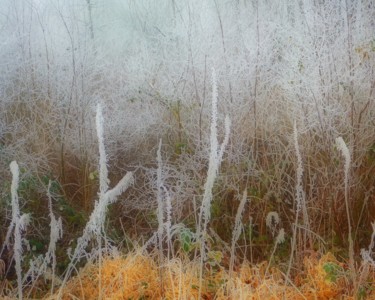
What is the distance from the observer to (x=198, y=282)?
6.92ft

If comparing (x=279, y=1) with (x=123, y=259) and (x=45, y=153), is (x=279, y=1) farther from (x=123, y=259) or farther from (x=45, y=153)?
(x=123, y=259)

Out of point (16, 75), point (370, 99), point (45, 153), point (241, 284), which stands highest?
point (16, 75)

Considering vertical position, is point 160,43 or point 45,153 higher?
point 160,43

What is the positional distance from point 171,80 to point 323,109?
0.88 metres

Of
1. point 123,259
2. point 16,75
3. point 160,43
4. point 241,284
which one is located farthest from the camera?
point 160,43

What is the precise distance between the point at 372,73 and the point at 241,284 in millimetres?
1360

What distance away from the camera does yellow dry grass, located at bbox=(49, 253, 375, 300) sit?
6.55ft

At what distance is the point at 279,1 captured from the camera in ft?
Result: 11.8

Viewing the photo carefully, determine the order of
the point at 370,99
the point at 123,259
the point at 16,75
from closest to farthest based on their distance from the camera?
1. the point at 123,259
2. the point at 370,99
3. the point at 16,75

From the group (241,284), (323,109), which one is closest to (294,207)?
(323,109)

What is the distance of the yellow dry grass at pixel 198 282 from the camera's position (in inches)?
78.6

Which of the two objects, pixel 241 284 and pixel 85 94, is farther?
pixel 85 94

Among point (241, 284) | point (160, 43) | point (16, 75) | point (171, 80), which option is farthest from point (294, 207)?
point (16, 75)

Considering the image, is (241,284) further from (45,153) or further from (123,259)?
(45,153)
